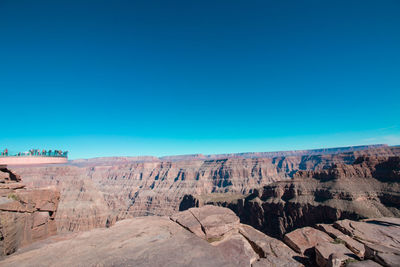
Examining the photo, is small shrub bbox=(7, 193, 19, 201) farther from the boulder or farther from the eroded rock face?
the boulder

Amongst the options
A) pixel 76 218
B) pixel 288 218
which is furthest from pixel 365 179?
pixel 76 218

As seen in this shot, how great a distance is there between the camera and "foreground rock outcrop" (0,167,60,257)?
738cm

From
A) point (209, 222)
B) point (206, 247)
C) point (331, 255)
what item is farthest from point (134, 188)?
point (331, 255)

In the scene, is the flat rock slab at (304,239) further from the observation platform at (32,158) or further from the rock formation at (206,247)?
the observation platform at (32,158)

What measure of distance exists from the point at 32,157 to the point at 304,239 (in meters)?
22.0

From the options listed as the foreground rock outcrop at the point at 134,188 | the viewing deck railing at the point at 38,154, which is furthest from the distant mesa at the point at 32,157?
the foreground rock outcrop at the point at 134,188

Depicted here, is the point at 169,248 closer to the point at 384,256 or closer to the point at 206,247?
the point at 206,247

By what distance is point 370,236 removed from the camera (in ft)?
27.2

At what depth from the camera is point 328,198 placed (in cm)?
6009

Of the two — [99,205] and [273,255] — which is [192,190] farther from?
[273,255]

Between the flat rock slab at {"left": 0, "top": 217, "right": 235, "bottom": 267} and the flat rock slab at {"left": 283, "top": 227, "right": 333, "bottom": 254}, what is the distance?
3.40m

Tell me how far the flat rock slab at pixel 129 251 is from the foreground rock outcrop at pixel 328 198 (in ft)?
198

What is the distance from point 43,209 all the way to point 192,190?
155m

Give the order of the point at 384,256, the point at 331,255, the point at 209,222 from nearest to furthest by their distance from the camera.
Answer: the point at 384,256
the point at 331,255
the point at 209,222
